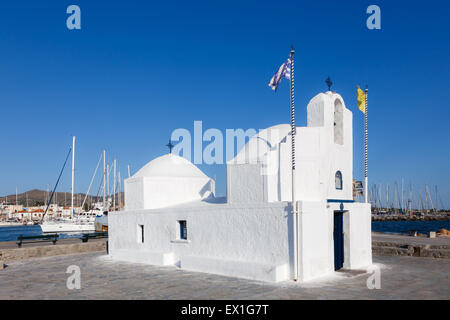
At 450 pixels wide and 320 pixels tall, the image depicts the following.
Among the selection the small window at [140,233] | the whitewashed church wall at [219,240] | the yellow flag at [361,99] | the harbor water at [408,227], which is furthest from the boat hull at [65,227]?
the harbor water at [408,227]

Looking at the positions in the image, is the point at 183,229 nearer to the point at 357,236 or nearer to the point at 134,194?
the point at 134,194

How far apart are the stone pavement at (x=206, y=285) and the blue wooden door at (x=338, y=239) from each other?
0.68 meters

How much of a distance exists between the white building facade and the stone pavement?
2.09 ft

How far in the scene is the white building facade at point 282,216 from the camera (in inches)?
485

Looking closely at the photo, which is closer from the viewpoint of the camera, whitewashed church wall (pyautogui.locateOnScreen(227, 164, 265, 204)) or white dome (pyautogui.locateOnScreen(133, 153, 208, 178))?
whitewashed church wall (pyautogui.locateOnScreen(227, 164, 265, 204))

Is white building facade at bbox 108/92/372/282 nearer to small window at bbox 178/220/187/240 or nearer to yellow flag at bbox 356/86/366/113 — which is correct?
small window at bbox 178/220/187/240

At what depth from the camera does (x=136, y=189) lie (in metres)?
19.5

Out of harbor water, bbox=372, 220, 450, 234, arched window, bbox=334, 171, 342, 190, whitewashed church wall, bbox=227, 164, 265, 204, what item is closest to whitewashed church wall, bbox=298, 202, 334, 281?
arched window, bbox=334, 171, 342, 190

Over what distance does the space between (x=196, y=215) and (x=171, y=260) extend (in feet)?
7.68

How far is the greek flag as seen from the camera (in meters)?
12.7

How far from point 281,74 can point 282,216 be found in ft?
14.8
